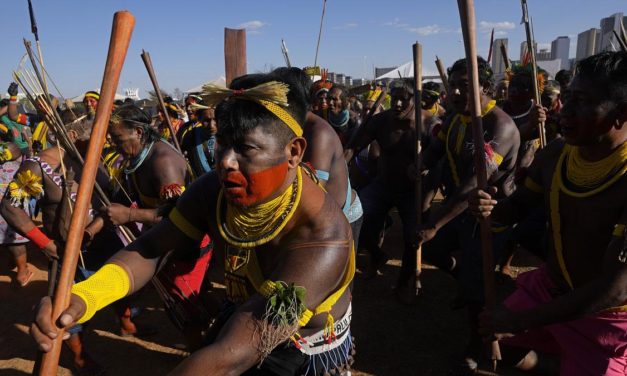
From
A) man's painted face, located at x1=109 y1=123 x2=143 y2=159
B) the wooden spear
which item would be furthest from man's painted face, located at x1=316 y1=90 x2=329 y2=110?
man's painted face, located at x1=109 y1=123 x2=143 y2=159

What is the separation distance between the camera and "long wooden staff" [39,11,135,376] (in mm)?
1565

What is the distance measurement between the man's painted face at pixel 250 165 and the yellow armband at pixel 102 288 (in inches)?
24.8

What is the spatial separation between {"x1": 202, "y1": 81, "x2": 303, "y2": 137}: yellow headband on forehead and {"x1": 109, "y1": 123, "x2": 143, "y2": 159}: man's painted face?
181 centimetres

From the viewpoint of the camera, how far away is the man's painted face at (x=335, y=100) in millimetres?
7188

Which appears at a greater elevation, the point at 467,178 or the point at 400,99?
the point at 400,99

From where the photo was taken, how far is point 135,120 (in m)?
3.44

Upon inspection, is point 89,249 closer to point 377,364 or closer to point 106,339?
point 106,339

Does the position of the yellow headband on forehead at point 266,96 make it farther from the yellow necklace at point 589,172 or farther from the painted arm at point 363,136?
the painted arm at point 363,136

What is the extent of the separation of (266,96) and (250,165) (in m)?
0.28

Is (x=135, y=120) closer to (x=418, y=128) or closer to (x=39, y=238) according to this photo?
(x=39, y=238)

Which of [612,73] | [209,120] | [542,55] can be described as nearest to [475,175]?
[612,73]

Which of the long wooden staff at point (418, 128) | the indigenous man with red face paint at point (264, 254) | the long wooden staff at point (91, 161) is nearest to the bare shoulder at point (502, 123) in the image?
the long wooden staff at point (418, 128)

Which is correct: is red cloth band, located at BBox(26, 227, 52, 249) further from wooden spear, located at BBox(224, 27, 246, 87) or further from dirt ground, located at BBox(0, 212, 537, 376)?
wooden spear, located at BBox(224, 27, 246, 87)

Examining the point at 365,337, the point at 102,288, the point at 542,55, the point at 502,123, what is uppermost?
the point at 542,55
